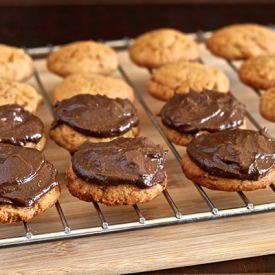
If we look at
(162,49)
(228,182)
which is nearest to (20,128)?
(228,182)

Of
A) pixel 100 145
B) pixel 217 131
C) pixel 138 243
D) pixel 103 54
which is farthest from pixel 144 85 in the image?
pixel 138 243

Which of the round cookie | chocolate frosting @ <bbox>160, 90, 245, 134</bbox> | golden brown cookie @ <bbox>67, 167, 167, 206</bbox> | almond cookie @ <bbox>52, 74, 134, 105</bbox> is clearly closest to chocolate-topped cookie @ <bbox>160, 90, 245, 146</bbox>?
chocolate frosting @ <bbox>160, 90, 245, 134</bbox>

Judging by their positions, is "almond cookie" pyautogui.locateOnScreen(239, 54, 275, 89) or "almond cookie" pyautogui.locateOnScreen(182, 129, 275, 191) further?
"almond cookie" pyautogui.locateOnScreen(239, 54, 275, 89)

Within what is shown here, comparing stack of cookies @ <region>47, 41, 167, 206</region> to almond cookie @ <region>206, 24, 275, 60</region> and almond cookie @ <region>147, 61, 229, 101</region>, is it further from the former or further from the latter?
almond cookie @ <region>206, 24, 275, 60</region>

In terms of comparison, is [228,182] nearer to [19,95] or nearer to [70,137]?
[70,137]

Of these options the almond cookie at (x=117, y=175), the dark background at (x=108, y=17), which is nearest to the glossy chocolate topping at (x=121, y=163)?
the almond cookie at (x=117, y=175)
